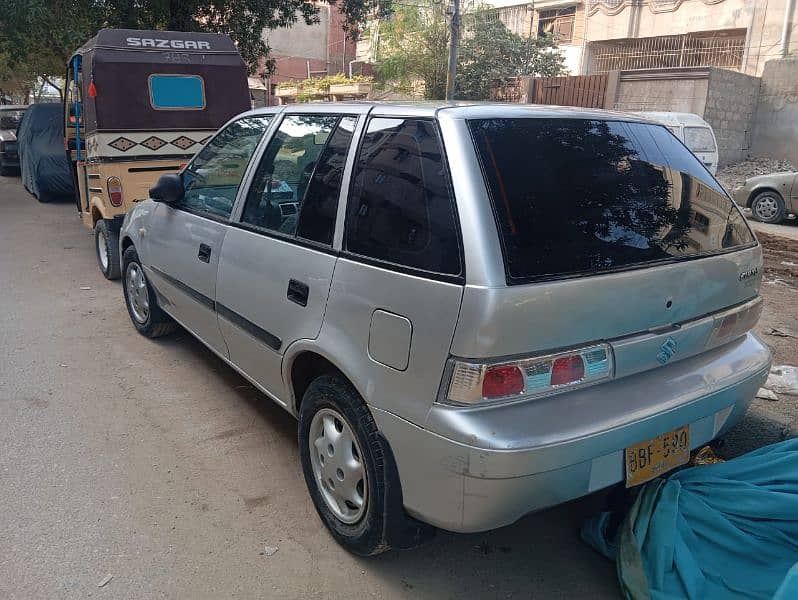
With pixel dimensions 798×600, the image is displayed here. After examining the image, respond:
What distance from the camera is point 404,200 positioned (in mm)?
2404

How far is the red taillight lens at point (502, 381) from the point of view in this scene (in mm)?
2074

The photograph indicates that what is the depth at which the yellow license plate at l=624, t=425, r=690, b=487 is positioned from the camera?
2312mm

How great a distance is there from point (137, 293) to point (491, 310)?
383 centimetres

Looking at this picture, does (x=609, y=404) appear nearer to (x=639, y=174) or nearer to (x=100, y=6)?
(x=639, y=174)

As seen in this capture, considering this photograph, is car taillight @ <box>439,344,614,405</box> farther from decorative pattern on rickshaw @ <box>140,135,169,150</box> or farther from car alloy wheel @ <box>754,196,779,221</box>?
car alloy wheel @ <box>754,196,779,221</box>

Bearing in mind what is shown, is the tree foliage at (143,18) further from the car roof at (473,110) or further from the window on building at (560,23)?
the window on building at (560,23)

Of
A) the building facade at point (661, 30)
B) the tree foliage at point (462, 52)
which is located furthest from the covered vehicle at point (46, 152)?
the building facade at point (661, 30)

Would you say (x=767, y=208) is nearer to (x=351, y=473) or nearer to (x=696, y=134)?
(x=696, y=134)

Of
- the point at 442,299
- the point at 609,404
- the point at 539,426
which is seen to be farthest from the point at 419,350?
the point at 609,404

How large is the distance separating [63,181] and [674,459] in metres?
13.0

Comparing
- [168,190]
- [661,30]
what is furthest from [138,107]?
[661,30]

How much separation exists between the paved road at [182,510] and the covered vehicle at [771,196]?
1033cm

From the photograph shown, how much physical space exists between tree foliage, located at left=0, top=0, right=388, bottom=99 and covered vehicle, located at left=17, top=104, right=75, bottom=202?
3.45 ft

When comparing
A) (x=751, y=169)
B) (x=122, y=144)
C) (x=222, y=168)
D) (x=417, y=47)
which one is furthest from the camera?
(x=417, y=47)
